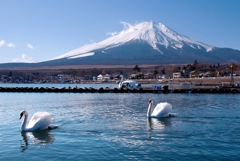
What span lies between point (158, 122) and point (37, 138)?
6067mm

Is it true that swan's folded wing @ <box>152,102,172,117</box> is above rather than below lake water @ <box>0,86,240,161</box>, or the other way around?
above

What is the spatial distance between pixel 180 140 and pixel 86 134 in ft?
12.1

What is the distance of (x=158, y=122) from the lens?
1595 centimetres

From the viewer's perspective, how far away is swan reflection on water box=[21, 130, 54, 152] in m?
11.6

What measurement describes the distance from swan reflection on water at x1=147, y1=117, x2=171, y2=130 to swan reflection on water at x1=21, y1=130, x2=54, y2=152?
14.3 ft

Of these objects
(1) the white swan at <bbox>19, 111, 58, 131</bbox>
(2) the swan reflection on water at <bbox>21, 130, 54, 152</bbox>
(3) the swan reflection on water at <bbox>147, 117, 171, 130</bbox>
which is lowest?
(2) the swan reflection on water at <bbox>21, 130, 54, 152</bbox>

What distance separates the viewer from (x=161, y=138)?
12055 millimetres

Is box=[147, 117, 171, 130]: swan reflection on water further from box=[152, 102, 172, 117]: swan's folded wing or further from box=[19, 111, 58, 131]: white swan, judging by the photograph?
box=[19, 111, 58, 131]: white swan

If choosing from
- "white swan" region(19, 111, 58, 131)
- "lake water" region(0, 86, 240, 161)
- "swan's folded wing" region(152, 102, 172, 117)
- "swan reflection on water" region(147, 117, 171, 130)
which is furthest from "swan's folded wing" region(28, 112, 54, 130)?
A: "swan's folded wing" region(152, 102, 172, 117)

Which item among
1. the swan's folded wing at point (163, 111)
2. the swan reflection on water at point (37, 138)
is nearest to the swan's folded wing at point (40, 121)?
the swan reflection on water at point (37, 138)

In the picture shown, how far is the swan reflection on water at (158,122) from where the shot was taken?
1450 centimetres

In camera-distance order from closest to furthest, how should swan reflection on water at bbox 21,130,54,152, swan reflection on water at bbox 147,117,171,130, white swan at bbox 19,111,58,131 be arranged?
swan reflection on water at bbox 21,130,54,152
white swan at bbox 19,111,58,131
swan reflection on water at bbox 147,117,171,130

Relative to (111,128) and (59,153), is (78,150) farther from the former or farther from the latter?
(111,128)

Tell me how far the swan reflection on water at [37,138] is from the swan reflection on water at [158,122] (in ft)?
14.3
